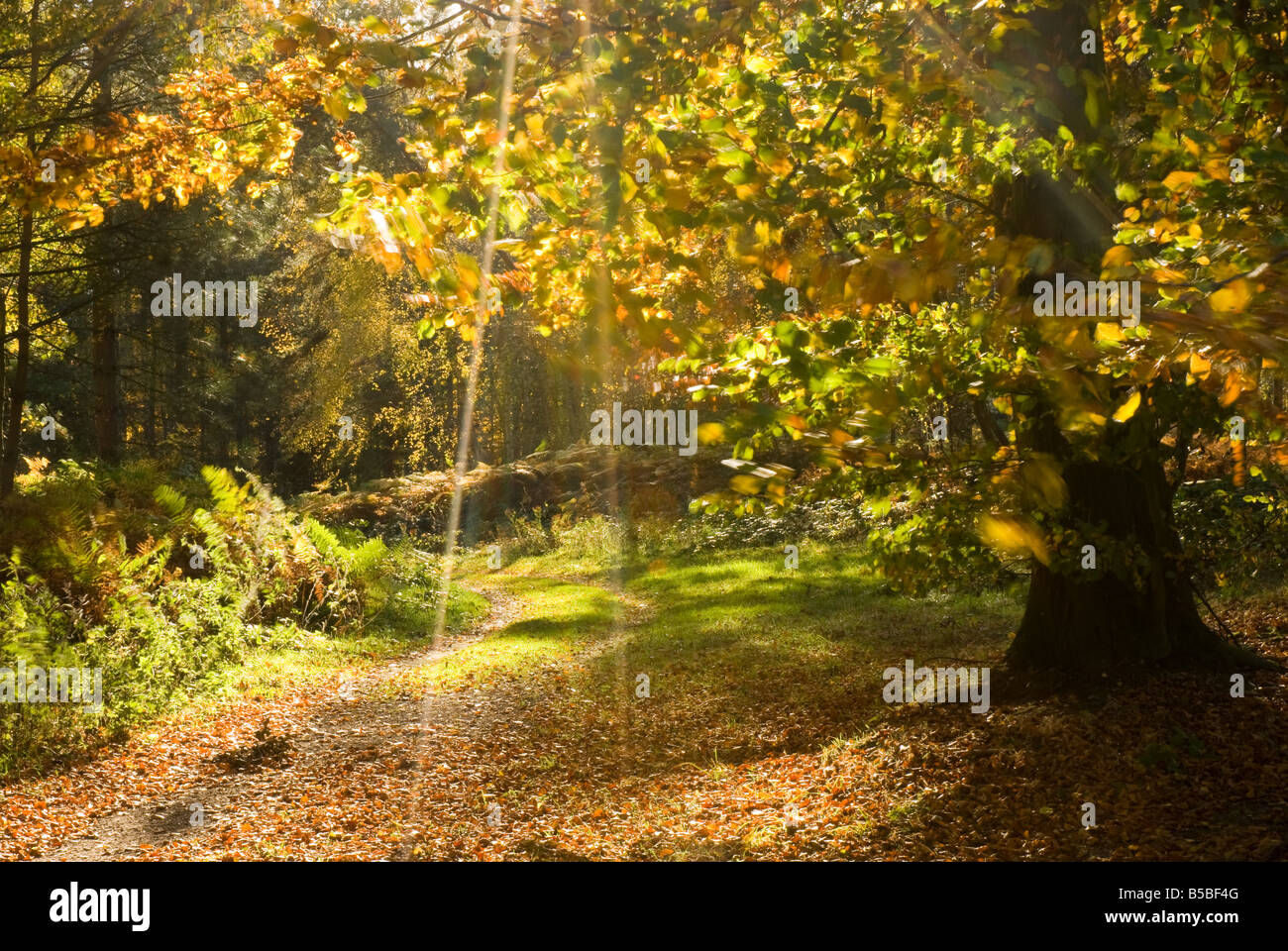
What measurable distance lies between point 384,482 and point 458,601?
40.0 ft

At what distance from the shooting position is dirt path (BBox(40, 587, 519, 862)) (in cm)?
559

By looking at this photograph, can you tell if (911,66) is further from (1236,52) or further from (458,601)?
(458,601)

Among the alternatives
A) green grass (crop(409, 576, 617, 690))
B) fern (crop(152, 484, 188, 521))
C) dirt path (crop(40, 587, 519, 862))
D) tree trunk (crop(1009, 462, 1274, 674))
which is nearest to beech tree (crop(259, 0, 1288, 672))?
tree trunk (crop(1009, 462, 1274, 674))

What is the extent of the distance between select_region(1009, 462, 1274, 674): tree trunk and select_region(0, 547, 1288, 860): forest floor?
250 mm

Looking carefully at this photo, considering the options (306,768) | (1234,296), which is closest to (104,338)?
→ (306,768)

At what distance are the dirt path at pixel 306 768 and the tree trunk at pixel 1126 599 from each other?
459cm

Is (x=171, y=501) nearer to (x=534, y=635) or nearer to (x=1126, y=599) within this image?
(x=534, y=635)

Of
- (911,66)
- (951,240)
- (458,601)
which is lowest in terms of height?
(458,601)

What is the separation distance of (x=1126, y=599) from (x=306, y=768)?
236 inches

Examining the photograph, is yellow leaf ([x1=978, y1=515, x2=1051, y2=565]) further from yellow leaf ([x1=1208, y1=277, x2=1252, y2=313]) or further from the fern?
the fern

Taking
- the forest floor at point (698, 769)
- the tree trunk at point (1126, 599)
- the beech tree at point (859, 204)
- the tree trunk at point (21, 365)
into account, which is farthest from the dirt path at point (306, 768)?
the tree trunk at point (21, 365)

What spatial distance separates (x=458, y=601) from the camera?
46.8 feet

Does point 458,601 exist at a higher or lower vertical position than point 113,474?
lower

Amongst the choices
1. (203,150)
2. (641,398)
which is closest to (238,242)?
(641,398)
